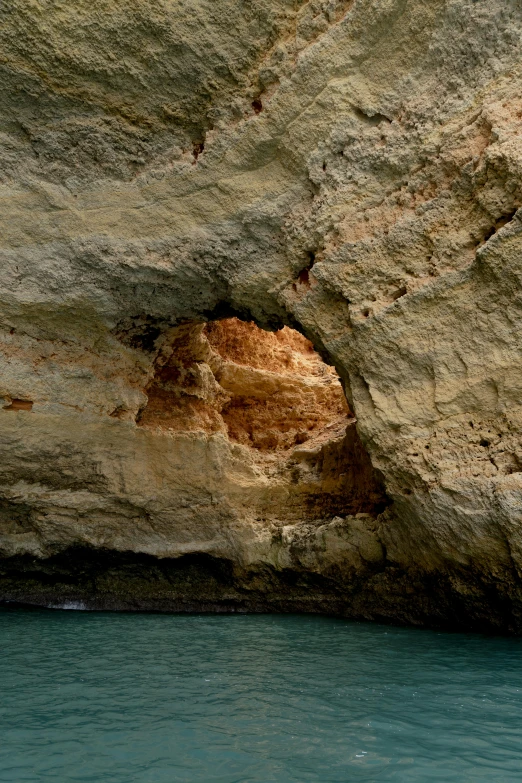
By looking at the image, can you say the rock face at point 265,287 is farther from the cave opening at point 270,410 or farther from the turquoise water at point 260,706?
the turquoise water at point 260,706

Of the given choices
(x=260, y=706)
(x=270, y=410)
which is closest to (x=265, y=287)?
(x=270, y=410)

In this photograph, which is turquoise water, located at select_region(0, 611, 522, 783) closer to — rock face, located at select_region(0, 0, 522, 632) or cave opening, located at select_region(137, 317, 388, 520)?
rock face, located at select_region(0, 0, 522, 632)

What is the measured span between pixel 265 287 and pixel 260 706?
4498 millimetres

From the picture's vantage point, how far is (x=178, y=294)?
8.95m

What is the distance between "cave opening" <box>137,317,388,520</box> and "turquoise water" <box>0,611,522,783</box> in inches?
85.0

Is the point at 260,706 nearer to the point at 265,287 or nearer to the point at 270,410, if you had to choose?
the point at 265,287

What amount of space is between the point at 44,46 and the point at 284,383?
647cm

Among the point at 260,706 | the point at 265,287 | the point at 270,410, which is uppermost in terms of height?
the point at 265,287

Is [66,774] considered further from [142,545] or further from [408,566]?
[142,545]

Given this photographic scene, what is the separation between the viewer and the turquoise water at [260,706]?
4402 mm

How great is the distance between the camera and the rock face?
275 inches

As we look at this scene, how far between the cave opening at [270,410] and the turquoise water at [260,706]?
216 centimetres

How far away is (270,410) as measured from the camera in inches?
483

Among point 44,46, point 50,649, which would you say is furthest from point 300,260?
point 50,649
